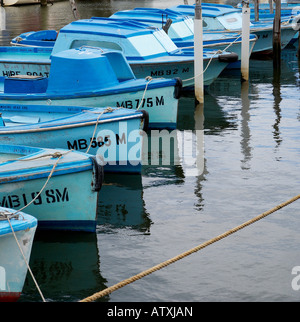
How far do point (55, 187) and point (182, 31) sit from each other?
49.4 ft

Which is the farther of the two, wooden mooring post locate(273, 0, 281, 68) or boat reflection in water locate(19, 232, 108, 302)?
wooden mooring post locate(273, 0, 281, 68)

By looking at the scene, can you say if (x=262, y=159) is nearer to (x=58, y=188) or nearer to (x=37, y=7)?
(x=58, y=188)


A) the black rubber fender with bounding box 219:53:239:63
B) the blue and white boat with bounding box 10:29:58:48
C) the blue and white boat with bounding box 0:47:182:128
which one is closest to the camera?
the blue and white boat with bounding box 0:47:182:128

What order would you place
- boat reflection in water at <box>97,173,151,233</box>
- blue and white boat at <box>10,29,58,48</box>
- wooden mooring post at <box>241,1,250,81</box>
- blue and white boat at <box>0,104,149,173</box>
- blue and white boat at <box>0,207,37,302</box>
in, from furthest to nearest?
1. blue and white boat at <box>10,29,58,48</box>
2. wooden mooring post at <box>241,1,250,81</box>
3. blue and white boat at <box>0,104,149,173</box>
4. boat reflection in water at <box>97,173,151,233</box>
5. blue and white boat at <box>0,207,37,302</box>

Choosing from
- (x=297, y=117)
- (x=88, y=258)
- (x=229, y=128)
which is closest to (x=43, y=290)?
(x=88, y=258)

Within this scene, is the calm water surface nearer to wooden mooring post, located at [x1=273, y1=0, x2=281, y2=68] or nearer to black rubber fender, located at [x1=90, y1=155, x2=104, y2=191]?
black rubber fender, located at [x1=90, y1=155, x2=104, y2=191]

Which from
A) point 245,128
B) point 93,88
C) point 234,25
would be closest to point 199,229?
point 93,88

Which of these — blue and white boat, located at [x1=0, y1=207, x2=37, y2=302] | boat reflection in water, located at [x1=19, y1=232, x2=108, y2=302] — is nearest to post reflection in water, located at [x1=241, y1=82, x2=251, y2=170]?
boat reflection in water, located at [x1=19, y1=232, x2=108, y2=302]

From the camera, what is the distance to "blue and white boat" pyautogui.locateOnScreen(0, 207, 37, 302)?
9133 mm

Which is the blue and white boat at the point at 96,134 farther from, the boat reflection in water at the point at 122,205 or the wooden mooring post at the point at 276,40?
the wooden mooring post at the point at 276,40

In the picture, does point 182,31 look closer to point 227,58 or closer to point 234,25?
point 234,25

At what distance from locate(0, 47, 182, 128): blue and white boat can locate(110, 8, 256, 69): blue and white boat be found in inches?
272
